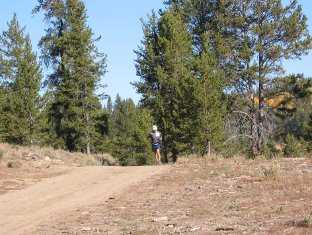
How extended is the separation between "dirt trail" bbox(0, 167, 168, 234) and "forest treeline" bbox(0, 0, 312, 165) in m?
15.4

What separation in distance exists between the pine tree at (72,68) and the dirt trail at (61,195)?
89.1ft

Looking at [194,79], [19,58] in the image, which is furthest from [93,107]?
[194,79]

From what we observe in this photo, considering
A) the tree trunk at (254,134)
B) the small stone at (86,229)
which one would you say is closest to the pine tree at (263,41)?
the tree trunk at (254,134)

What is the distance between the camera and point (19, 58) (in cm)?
4794

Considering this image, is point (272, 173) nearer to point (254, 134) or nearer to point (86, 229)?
point (86, 229)

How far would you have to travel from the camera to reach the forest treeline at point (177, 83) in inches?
1540

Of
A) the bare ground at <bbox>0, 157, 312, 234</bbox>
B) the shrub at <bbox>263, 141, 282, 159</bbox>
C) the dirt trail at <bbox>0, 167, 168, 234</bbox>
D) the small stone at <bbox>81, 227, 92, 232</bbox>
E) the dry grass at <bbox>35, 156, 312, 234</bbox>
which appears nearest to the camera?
the dry grass at <bbox>35, 156, 312, 234</bbox>

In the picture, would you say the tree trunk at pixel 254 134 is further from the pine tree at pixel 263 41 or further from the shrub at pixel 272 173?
the shrub at pixel 272 173

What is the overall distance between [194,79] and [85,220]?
27070 millimetres

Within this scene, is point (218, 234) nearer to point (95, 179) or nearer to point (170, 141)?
point (95, 179)

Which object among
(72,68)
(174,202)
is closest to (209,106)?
(72,68)

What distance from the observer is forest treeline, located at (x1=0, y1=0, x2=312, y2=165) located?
39125mm

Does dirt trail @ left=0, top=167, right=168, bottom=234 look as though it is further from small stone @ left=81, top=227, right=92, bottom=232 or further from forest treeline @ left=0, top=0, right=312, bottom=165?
forest treeline @ left=0, top=0, right=312, bottom=165

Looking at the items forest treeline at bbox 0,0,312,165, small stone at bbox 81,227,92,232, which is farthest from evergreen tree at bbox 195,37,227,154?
small stone at bbox 81,227,92,232
